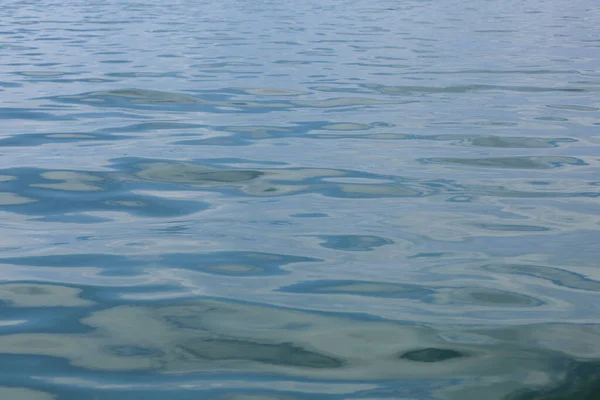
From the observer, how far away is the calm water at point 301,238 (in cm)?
275

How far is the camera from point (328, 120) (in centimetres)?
760

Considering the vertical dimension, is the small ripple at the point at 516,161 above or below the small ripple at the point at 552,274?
below

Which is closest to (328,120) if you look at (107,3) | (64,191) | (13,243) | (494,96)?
(494,96)

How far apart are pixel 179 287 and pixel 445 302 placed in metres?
1.03

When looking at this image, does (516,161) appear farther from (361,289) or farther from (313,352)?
(313,352)

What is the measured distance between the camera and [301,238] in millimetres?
4168

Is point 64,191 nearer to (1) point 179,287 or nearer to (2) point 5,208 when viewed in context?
Answer: (2) point 5,208

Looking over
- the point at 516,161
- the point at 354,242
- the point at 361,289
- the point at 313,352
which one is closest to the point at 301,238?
the point at 354,242

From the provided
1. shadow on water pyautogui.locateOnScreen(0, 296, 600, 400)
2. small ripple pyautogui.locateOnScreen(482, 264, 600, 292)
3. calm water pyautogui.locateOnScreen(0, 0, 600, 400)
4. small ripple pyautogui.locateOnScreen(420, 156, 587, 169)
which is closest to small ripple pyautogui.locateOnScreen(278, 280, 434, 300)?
calm water pyautogui.locateOnScreen(0, 0, 600, 400)

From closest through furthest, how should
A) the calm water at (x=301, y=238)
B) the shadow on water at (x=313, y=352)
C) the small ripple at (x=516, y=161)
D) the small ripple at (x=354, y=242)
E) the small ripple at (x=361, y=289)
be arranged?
1. the shadow on water at (x=313, y=352)
2. the calm water at (x=301, y=238)
3. the small ripple at (x=361, y=289)
4. the small ripple at (x=354, y=242)
5. the small ripple at (x=516, y=161)

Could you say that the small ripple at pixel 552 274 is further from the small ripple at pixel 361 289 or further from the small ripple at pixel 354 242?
the small ripple at pixel 354 242

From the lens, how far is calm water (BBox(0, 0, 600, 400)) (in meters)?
2.75

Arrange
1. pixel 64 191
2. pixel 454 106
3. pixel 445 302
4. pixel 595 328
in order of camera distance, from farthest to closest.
Answer: pixel 454 106 → pixel 64 191 → pixel 445 302 → pixel 595 328

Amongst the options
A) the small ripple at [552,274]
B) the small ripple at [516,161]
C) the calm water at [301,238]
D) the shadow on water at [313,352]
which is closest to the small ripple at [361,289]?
the calm water at [301,238]
